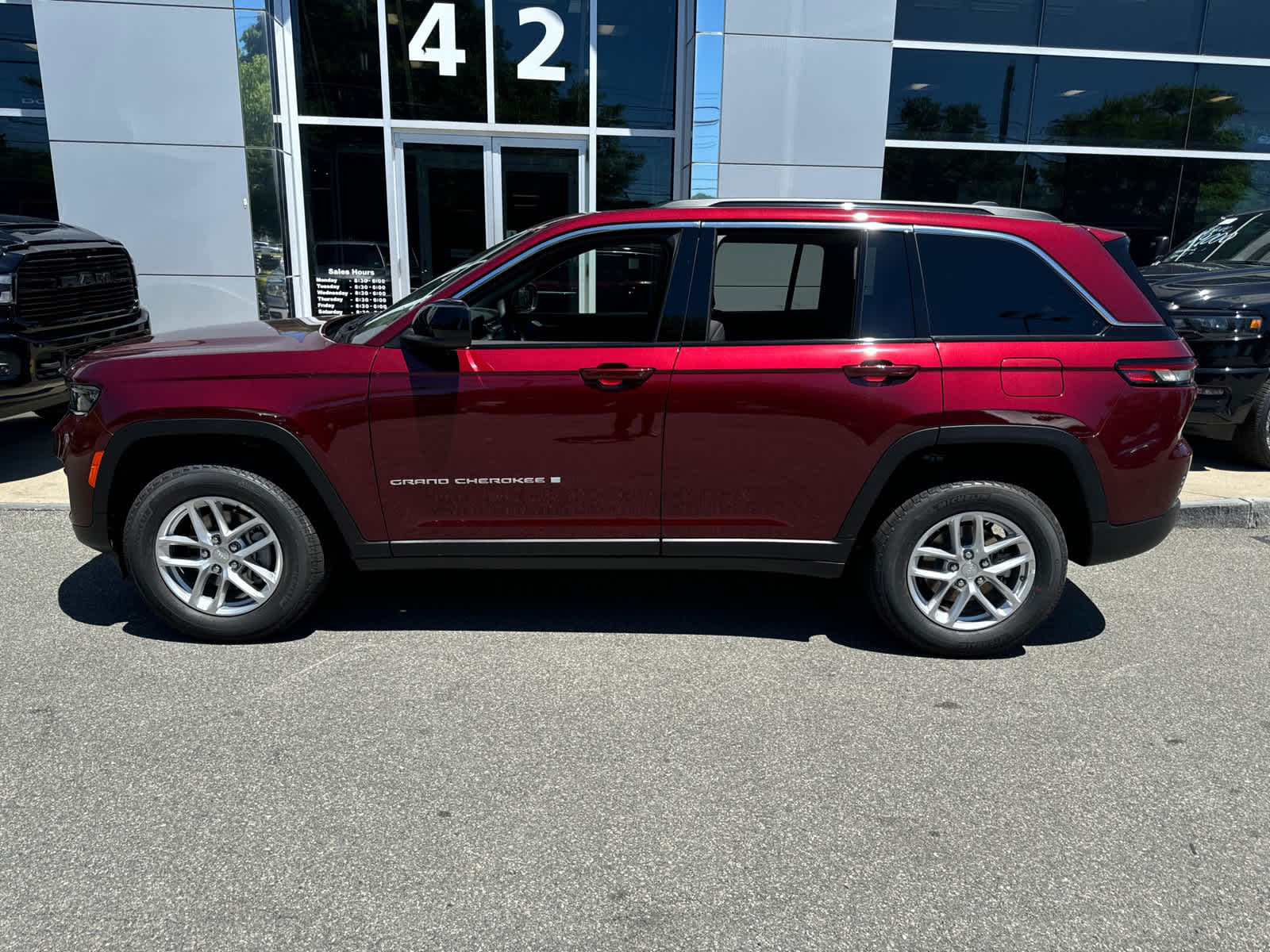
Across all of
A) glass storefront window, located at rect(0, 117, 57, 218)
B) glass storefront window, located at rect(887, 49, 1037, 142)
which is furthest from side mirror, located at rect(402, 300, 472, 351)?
glass storefront window, located at rect(0, 117, 57, 218)

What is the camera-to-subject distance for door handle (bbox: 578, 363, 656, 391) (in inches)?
144

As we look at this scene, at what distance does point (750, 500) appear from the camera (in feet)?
12.5

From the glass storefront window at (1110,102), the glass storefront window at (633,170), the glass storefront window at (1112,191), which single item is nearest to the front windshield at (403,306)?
the glass storefront window at (633,170)

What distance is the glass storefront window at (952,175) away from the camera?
1069 centimetres

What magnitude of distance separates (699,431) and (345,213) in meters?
8.16

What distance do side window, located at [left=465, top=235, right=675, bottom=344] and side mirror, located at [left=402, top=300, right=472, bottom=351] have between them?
0.24m

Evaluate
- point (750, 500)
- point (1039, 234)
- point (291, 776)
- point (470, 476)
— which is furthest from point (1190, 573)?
point (291, 776)

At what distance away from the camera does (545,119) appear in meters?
10.5

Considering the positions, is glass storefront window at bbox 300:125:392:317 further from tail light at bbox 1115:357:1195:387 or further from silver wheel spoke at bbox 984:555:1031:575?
tail light at bbox 1115:357:1195:387

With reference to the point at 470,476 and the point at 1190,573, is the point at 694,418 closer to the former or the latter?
the point at 470,476

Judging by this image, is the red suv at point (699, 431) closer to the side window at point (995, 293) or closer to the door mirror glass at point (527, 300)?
the side window at point (995, 293)

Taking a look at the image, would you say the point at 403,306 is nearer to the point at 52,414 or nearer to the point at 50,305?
the point at 50,305

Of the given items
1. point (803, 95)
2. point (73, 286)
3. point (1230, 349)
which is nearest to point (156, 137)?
point (73, 286)

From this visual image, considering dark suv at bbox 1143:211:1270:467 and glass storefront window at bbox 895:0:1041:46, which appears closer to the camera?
dark suv at bbox 1143:211:1270:467
